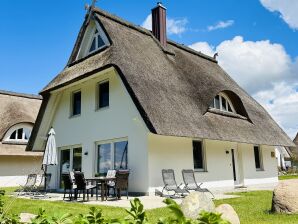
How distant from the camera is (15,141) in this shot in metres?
23.6

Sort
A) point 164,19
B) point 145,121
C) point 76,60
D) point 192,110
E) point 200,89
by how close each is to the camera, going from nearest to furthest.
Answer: point 145,121
point 192,110
point 200,89
point 76,60
point 164,19

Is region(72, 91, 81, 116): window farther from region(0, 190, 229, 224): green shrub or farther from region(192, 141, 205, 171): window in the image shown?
region(0, 190, 229, 224): green shrub

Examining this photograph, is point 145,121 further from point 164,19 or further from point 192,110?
point 164,19

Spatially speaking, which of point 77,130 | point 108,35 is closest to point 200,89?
point 108,35

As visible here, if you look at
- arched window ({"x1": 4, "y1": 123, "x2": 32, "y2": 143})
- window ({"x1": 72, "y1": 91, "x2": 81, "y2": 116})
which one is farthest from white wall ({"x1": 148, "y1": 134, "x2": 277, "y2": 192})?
arched window ({"x1": 4, "y1": 123, "x2": 32, "y2": 143})

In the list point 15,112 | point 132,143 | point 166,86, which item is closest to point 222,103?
point 166,86

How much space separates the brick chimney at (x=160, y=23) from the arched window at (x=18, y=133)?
43.5 ft

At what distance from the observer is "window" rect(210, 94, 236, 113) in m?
15.8

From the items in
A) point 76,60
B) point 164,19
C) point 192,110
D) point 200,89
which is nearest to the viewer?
point 192,110

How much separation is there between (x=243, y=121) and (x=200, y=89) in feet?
11.5

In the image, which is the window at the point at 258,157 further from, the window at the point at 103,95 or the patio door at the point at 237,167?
the window at the point at 103,95

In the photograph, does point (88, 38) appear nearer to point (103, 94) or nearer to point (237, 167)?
point (103, 94)

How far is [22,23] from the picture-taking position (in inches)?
413

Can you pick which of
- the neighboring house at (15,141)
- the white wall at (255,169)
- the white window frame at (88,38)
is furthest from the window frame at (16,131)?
the white wall at (255,169)
